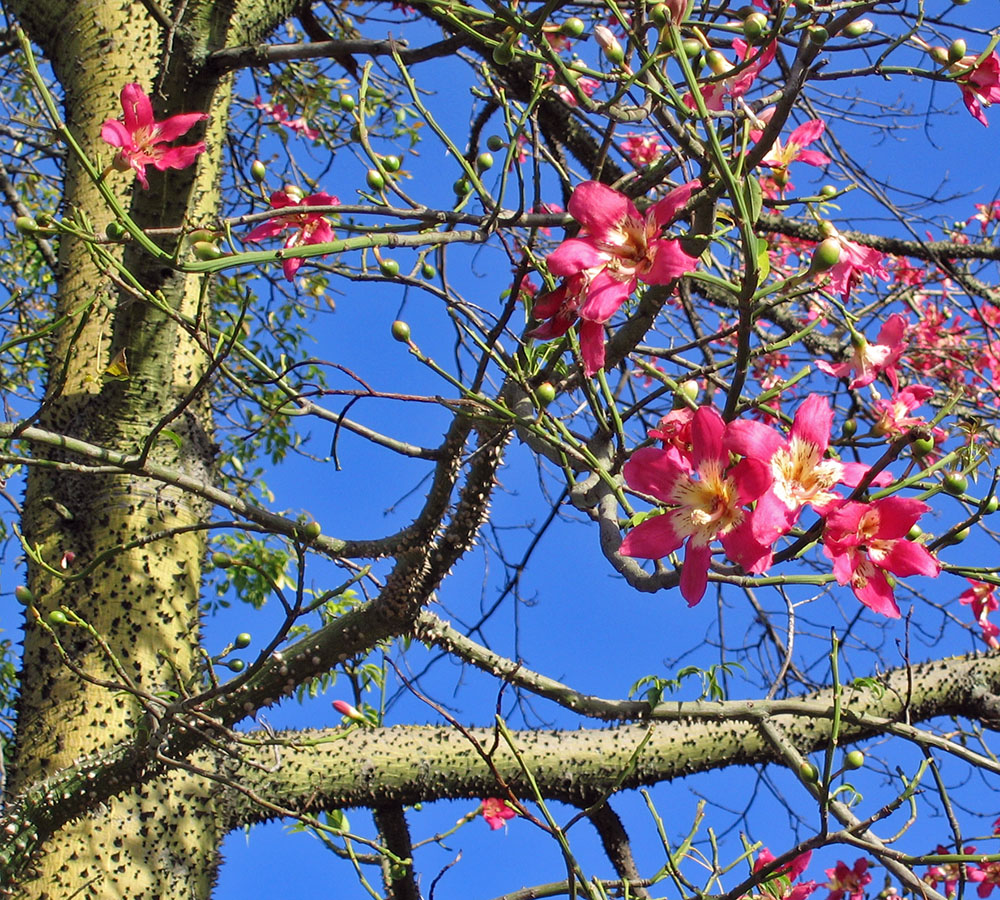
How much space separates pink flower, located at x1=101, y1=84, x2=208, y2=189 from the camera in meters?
1.29

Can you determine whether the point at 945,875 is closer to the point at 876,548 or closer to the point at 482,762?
the point at 482,762

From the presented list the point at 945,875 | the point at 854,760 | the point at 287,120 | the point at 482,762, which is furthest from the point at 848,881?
the point at 287,120

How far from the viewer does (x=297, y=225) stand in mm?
1370

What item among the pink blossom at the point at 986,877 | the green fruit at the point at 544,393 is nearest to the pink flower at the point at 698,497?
the green fruit at the point at 544,393

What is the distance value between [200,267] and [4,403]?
2695 mm

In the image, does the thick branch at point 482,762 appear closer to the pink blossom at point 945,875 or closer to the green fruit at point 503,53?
the pink blossom at point 945,875

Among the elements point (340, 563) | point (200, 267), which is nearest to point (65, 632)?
point (340, 563)

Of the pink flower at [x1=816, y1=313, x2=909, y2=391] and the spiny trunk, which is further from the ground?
the spiny trunk

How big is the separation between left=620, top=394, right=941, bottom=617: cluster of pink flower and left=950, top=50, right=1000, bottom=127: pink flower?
0.58 m

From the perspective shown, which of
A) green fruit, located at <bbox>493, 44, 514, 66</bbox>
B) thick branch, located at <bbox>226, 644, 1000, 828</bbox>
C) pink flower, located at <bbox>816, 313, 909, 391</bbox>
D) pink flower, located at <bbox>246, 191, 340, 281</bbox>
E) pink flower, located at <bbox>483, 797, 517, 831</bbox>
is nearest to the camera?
green fruit, located at <bbox>493, 44, 514, 66</bbox>

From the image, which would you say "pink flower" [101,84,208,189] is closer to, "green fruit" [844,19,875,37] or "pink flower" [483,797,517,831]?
"green fruit" [844,19,875,37]

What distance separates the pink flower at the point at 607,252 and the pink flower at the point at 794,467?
0.16m

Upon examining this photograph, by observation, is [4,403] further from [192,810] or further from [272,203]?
[272,203]

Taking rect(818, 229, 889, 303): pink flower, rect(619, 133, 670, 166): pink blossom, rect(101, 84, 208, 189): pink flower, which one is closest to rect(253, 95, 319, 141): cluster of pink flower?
rect(619, 133, 670, 166): pink blossom
